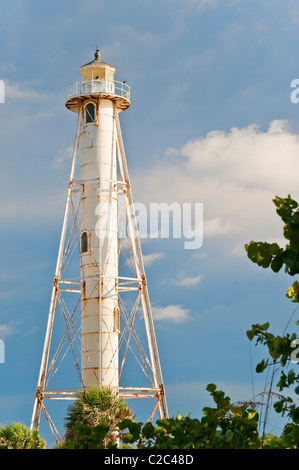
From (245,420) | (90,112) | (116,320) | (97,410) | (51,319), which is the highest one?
(90,112)

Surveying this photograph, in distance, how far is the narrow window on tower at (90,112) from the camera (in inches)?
1709

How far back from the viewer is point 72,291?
4191 centimetres

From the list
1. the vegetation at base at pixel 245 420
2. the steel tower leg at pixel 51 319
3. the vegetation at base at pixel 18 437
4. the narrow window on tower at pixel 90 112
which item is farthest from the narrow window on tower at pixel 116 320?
the vegetation at base at pixel 245 420

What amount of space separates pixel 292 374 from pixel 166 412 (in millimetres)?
33848

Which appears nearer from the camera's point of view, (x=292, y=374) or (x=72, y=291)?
(x=292, y=374)

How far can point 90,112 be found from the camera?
43531 mm

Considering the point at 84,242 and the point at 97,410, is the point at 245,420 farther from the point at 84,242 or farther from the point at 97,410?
the point at 84,242

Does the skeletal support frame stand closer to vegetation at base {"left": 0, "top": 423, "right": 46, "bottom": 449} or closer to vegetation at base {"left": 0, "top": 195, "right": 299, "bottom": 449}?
vegetation at base {"left": 0, "top": 423, "right": 46, "bottom": 449}

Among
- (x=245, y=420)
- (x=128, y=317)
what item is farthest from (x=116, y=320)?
(x=245, y=420)

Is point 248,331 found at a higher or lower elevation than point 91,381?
lower

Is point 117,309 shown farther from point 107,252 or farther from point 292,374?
point 292,374

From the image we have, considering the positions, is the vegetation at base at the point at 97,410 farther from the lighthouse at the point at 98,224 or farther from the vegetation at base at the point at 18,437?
the lighthouse at the point at 98,224
